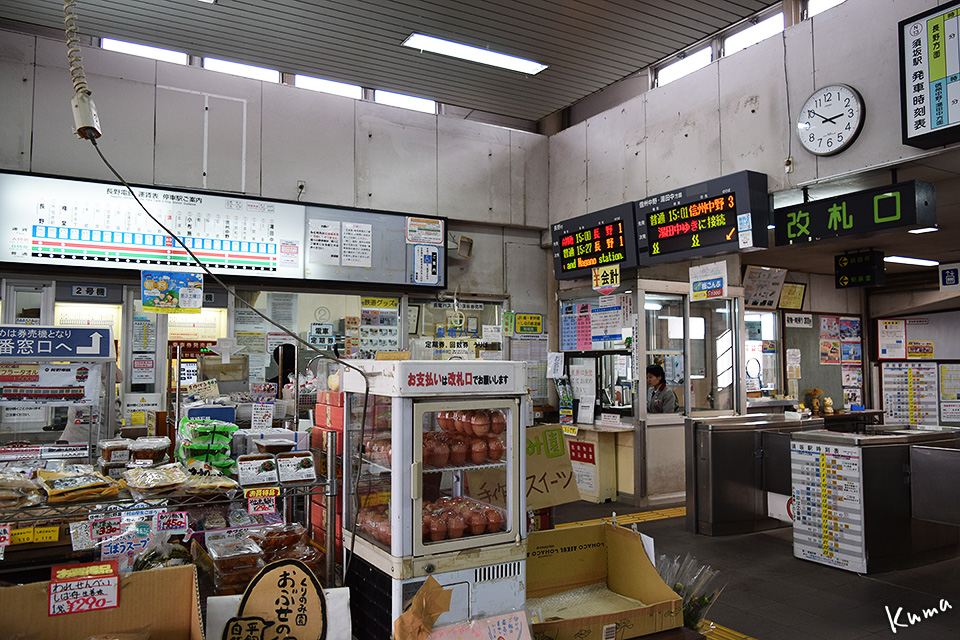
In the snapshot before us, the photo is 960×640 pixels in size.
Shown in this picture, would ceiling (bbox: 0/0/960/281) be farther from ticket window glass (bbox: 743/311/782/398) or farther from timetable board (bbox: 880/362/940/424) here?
timetable board (bbox: 880/362/940/424)

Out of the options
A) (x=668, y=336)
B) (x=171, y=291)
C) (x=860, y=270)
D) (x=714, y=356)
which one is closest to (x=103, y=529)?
(x=171, y=291)

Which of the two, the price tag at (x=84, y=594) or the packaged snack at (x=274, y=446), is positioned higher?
the packaged snack at (x=274, y=446)

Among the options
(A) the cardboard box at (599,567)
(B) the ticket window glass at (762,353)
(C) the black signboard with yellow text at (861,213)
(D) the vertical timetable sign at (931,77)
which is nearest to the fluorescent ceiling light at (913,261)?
(B) the ticket window glass at (762,353)

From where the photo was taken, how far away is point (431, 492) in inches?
116

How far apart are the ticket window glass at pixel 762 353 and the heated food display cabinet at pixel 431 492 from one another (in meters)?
6.96

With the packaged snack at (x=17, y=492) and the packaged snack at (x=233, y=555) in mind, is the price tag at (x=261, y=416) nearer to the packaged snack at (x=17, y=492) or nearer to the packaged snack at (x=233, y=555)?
the packaged snack at (x=233, y=555)

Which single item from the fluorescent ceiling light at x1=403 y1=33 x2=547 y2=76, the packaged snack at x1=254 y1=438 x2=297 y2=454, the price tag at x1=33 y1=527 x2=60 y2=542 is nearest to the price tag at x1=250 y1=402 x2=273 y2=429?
the packaged snack at x1=254 y1=438 x2=297 y2=454

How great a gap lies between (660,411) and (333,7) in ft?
16.6

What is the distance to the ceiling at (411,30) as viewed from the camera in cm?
556

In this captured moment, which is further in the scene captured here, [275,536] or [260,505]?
[275,536]

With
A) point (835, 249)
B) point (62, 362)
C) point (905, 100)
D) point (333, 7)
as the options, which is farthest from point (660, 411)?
point (62, 362)

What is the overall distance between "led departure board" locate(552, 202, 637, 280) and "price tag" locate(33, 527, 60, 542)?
5039 millimetres

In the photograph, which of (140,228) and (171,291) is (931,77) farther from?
(140,228)

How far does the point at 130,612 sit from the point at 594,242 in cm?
553
